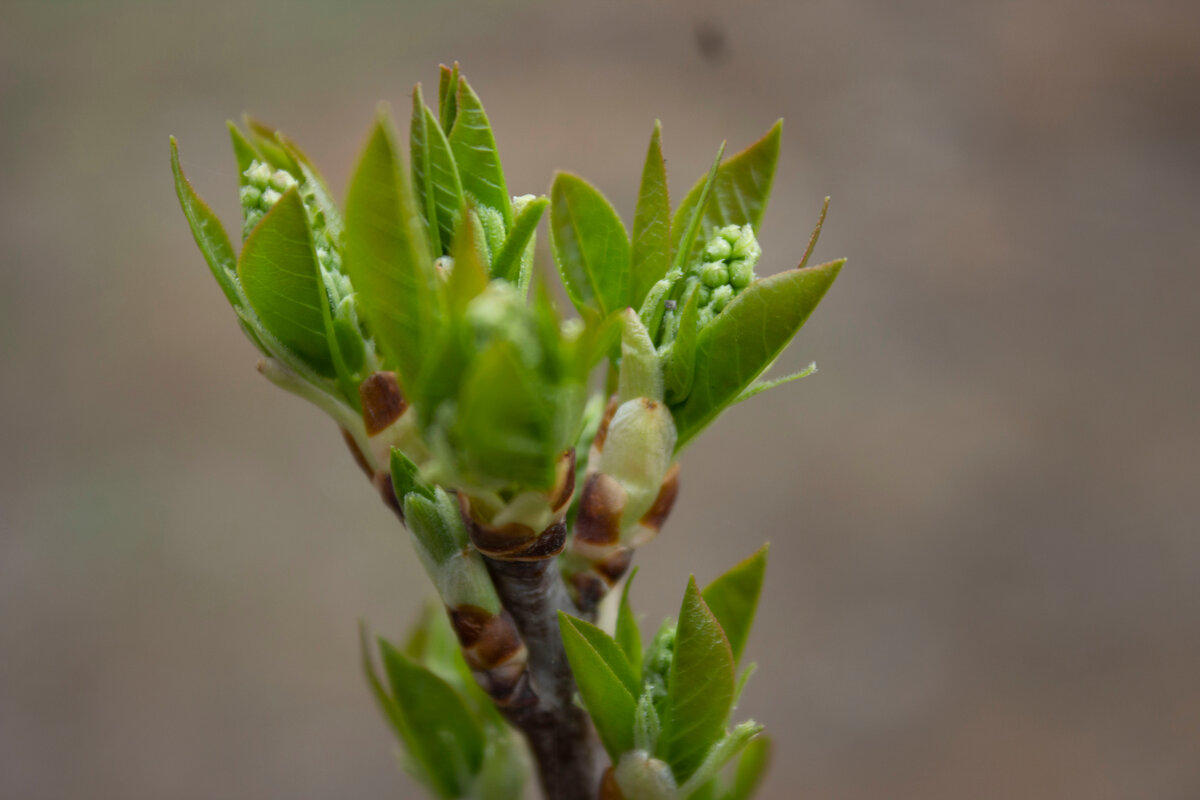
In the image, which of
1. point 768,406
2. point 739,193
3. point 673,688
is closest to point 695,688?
point 673,688

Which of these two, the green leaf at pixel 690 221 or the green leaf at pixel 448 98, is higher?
the green leaf at pixel 448 98

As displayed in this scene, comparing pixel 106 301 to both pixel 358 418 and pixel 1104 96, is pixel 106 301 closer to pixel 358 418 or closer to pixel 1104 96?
pixel 358 418

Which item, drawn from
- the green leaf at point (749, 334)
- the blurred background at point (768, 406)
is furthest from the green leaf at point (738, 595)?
the blurred background at point (768, 406)

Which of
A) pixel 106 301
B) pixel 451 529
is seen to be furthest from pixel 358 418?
pixel 106 301

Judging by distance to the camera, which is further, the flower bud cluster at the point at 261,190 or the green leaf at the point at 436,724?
the green leaf at the point at 436,724

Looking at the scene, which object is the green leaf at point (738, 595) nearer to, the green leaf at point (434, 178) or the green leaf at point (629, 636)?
the green leaf at point (629, 636)

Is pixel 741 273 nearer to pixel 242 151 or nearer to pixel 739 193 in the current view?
pixel 739 193

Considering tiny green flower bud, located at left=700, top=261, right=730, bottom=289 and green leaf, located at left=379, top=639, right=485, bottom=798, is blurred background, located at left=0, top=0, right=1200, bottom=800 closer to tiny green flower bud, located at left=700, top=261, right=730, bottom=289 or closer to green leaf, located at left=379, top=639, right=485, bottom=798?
green leaf, located at left=379, top=639, right=485, bottom=798
